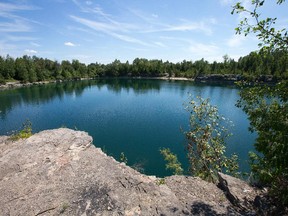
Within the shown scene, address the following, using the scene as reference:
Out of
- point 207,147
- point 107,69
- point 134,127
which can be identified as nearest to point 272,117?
point 207,147

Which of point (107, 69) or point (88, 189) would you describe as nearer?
point (88, 189)

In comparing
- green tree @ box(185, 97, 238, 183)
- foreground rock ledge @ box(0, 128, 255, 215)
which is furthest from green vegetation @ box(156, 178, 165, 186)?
green tree @ box(185, 97, 238, 183)

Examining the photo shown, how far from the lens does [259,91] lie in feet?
21.1

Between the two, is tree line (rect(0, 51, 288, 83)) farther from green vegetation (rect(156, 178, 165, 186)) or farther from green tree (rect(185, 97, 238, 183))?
green vegetation (rect(156, 178, 165, 186))

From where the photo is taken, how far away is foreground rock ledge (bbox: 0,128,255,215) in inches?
348

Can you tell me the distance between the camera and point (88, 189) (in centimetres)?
998

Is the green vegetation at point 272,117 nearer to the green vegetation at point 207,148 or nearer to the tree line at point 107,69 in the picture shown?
the green vegetation at point 207,148

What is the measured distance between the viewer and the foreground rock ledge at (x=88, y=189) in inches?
348

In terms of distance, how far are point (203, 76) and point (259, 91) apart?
443ft

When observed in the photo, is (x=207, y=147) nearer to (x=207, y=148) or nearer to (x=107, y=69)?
(x=207, y=148)

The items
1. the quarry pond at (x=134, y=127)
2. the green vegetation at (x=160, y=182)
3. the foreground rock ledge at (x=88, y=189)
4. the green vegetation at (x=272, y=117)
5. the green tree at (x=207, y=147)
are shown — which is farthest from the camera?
the quarry pond at (x=134, y=127)

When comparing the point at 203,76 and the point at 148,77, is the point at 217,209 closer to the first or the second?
the point at 203,76

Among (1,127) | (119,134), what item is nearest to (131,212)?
(119,134)

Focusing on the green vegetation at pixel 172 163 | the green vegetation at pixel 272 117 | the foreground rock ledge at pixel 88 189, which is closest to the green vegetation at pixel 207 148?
the green vegetation at pixel 172 163
